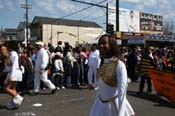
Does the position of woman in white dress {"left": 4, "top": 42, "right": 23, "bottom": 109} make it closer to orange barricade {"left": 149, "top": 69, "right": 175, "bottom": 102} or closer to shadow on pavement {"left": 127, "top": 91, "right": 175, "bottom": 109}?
shadow on pavement {"left": 127, "top": 91, "right": 175, "bottom": 109}

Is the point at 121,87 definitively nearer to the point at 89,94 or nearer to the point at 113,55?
the point at 113,55

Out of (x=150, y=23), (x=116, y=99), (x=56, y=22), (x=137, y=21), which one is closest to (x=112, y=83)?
(x=116, y=99)

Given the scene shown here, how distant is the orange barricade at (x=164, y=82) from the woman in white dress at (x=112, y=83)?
6.78 metres

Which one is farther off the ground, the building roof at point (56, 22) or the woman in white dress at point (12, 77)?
the building roof at point (56, 22)

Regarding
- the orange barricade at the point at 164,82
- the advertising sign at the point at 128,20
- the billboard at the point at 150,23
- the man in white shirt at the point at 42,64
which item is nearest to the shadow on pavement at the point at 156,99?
the orange barricade at the point at 164,82

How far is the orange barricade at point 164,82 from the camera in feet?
36.5

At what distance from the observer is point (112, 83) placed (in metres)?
4.57

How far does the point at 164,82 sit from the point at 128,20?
4023 cm

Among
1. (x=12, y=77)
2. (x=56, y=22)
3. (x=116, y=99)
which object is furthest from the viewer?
(x=56, y=22)

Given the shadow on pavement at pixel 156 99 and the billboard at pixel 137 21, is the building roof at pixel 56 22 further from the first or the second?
the shadow on pavement at pixel 156 99

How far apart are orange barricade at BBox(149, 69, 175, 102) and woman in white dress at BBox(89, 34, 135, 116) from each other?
267 inches

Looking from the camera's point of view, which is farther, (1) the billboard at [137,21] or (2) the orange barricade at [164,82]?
(1) the billboard at [137,21]

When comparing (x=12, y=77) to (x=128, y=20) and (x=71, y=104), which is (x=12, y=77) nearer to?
(x=71, y=104)

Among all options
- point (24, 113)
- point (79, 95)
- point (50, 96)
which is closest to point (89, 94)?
point (79, 95)
